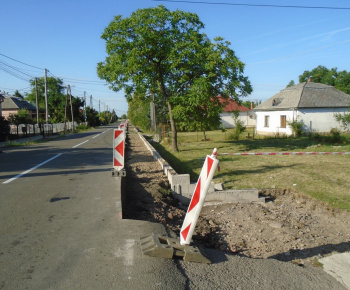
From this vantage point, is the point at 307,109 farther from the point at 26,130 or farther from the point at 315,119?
the point at 26,130

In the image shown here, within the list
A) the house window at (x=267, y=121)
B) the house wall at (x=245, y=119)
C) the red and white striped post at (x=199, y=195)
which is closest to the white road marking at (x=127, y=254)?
the red and white striped post at (x=199, y=195)

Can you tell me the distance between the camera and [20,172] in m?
10.1

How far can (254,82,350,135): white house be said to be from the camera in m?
29.2

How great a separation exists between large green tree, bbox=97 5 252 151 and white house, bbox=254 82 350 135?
1387 cm

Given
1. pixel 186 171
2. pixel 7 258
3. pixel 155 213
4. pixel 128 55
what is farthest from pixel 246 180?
pixel 128 55

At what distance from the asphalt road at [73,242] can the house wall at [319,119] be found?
25.3 m

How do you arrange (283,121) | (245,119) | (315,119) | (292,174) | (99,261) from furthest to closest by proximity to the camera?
(245,119) → (283,121) → (315,119) → (292,174) → (99,261)

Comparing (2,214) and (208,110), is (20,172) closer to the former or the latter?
(2,214)

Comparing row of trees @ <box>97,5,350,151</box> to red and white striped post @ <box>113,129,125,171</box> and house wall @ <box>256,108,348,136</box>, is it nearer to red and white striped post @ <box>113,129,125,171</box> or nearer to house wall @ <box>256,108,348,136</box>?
red and white striped post @ <box>113,129,125,171</box>

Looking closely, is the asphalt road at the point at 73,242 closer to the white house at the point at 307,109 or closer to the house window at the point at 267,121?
the white house at the point at 307,109

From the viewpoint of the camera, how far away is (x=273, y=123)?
32531 mm

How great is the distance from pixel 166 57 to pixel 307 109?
18.0 m

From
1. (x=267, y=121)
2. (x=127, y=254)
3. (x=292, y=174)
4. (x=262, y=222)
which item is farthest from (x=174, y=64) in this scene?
(x=267, y=121)

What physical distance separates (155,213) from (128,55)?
11.2 meters
